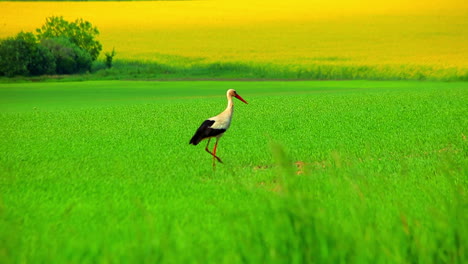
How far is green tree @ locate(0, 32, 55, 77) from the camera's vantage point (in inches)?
2270

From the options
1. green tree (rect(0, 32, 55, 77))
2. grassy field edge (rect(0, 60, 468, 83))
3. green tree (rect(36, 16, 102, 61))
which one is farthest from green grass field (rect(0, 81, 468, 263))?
green tree (rect(36, 16, 102, 61))

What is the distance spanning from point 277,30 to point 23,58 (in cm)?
2860

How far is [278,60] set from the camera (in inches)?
2335

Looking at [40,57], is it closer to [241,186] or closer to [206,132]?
[206,132]

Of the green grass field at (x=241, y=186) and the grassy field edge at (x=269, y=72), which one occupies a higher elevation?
the green grass field at (x=241, y=186)

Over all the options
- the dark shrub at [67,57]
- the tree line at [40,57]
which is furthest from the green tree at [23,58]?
the dark shrub at [67,57]

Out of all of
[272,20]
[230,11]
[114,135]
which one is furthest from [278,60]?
[114,135]

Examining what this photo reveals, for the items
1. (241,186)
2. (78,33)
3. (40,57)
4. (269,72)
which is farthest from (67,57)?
(241,186)

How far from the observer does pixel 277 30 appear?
77188 millimetres

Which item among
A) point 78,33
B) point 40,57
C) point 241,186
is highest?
point 241,186

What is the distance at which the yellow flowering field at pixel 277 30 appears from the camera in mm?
60969

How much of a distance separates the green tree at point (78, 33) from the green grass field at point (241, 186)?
4696 cm

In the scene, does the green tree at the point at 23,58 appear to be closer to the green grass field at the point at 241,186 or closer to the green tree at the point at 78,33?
the green tree at the point at 78,33

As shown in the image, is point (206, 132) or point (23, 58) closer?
point (206, 132)
